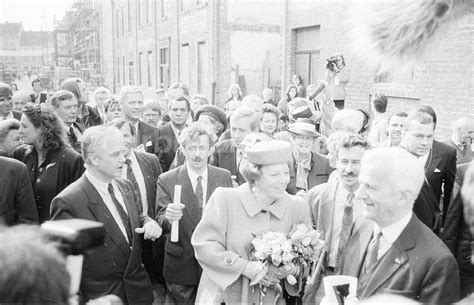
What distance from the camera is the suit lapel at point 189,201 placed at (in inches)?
165

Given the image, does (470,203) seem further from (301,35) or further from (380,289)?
(301,35)

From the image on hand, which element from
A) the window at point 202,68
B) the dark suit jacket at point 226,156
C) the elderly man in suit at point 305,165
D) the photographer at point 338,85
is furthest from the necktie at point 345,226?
the window at point 202,68

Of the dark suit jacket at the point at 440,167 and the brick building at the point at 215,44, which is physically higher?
the brick building at the point at 215,44

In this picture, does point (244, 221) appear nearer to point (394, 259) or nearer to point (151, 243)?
point (394, 259)

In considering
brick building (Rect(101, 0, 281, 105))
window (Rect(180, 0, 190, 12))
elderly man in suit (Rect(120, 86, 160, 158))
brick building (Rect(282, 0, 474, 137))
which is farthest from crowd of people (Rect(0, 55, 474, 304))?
window (Rect(180, 0, 190, 12))

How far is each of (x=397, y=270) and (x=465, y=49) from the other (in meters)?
5.95

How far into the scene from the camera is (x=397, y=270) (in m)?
2.46

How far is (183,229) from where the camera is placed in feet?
13.7

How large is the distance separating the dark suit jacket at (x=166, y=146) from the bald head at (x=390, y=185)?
3.92m

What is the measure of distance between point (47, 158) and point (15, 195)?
0.56m

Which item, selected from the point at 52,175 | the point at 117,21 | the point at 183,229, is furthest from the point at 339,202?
the point at 117,21

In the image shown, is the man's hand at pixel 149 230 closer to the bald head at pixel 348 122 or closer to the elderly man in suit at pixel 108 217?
the elderly man in suit at pixel 108 217

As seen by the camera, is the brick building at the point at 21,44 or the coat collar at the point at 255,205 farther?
the brick building at the point at 21,44

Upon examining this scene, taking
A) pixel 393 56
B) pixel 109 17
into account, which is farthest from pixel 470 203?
pixel 109 17
